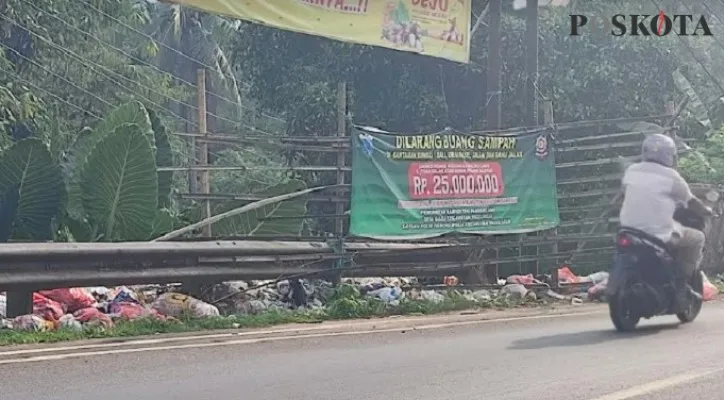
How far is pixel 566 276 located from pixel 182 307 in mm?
5660

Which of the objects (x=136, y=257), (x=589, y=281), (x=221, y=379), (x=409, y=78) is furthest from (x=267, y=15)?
(x=409, y=78)

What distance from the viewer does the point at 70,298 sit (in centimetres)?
947

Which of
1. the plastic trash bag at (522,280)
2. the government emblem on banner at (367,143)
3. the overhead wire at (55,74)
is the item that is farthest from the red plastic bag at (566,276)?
the overhead wire at (55,74)

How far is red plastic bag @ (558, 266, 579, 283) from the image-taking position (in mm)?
13001

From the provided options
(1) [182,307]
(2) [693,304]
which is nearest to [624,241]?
(2) [693,304]

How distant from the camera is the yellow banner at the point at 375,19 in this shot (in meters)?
11.8

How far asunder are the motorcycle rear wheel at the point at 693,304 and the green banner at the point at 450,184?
3042mm

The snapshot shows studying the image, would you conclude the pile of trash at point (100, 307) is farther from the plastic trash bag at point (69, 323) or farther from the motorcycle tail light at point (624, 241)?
the motorcycle tail light at point (624, 241)

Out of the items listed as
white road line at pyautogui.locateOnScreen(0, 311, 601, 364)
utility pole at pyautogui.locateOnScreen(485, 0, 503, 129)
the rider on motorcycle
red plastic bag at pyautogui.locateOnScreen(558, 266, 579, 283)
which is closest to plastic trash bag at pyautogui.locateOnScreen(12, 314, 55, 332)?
white road line at pyautogui.locateOnScreen(0, 311, 601, 364)

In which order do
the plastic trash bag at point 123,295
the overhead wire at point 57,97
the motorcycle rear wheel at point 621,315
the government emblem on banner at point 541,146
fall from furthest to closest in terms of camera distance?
the overhead wire at point 57,97
the government emblem on banner at point 541,146
the plastic trash bag at point 123,295
the motorcycle rear wheel at point 621,315

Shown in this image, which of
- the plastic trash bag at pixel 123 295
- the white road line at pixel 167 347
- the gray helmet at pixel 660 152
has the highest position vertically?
the gray helmet at pixel 660 152

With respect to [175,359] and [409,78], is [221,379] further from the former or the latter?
[409,78]

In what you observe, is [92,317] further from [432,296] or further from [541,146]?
[541,146]

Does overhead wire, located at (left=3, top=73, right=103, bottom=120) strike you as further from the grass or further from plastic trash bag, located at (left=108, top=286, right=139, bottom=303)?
the grass
